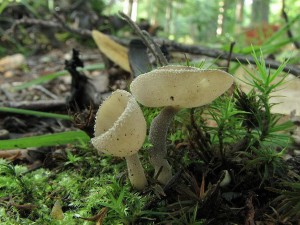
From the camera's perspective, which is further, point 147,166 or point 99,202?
point 147,166

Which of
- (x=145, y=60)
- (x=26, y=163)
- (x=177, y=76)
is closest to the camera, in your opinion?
(x=177, y=76)

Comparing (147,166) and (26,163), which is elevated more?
(147,166)

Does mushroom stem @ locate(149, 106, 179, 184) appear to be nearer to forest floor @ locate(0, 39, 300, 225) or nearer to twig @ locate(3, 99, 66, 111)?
forest floor @ locate(0, 39, 300, 225)

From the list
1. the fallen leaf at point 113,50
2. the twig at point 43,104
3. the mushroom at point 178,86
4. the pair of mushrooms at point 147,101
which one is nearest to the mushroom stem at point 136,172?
the pair of mushrooms at point 147,101

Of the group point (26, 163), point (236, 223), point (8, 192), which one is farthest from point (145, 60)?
point (236, 223)

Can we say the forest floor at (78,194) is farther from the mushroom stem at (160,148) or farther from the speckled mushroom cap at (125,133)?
the speckled mushroom cap at (125,133)

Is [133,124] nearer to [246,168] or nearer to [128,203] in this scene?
[128,203]
